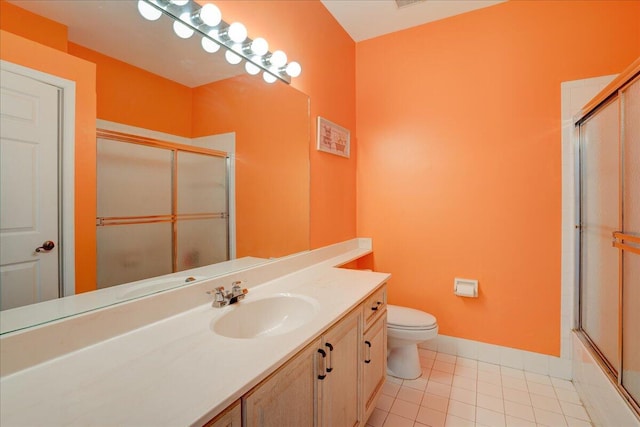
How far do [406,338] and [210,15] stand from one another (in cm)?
208

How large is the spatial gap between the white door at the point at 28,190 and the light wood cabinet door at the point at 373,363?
4.06ft

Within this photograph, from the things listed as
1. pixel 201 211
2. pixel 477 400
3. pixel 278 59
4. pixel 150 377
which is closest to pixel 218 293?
pixel 201 211

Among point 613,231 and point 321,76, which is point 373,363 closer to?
point 613,231

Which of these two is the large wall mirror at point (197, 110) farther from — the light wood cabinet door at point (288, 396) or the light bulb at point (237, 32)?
the light wood cabinet door at point (288, 396)

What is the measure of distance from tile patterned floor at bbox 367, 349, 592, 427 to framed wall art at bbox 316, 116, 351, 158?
1688mm

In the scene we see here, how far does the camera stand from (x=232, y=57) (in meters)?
1.48

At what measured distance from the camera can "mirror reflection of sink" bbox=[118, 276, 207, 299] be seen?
3.35ft

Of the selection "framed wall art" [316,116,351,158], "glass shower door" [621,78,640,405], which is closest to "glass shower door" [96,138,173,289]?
"framed wall art" [316,116,351,158]

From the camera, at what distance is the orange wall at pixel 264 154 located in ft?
4.69

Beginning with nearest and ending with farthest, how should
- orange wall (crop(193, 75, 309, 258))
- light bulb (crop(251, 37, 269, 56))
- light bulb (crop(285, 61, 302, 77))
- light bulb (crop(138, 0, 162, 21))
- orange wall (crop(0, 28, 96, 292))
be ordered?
orange wall (crop(0, 28, 96, 292)) → light bulb (crop(138, 0, 162, 21)) → orange wall (crop(193, 75, 309, 258)) → light bulb (crop(251, 37, 269, 56)) → light bulb (crop(285, 61, 302, 77))

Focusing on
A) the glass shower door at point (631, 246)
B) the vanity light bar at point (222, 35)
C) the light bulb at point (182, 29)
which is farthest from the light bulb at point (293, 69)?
the glass shower door at point (631, 246)

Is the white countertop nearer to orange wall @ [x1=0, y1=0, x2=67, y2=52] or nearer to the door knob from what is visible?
the door knob

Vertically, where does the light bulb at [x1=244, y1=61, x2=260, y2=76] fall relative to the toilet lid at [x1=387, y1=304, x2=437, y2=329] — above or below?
above

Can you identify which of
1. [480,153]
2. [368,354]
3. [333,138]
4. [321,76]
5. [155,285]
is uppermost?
[321,76]
